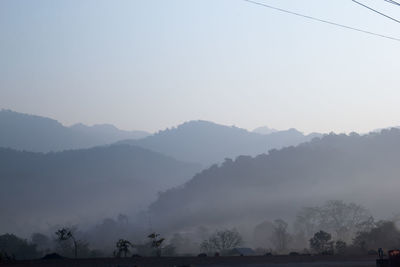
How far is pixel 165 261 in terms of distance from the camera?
254ft

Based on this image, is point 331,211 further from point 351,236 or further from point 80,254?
point 80,254

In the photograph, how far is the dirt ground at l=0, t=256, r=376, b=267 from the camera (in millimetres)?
71438

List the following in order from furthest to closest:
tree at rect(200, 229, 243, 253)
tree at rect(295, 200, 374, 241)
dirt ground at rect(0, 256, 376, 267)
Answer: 1. tree at rect(295, 200, 374, 241)
2. tree at rect(200, 229, 243, 253)
3. dirt ground at rect(0, 256, 376, 267)

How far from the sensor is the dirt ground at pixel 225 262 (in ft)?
234

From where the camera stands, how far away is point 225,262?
79.8m

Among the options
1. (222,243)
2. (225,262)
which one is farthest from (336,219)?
A: (225,262)

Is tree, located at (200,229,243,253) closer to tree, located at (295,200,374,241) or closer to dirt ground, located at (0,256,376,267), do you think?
tree, located at (295,200,374,241)

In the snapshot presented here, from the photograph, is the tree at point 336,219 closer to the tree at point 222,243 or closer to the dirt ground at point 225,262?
the tree at point 222,243

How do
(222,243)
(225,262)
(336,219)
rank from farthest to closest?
(336,219)
(222,243)
(225,262)

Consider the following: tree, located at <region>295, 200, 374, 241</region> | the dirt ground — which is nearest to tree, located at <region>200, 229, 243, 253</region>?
tree, located at <region>295, 200, 374, 241</region>

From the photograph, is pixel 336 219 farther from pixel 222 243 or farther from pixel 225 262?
pixel 225 262

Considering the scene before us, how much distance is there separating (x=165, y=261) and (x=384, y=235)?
55113 mm

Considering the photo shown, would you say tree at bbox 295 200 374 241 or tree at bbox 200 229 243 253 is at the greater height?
tree at bbox 295 200 374 241

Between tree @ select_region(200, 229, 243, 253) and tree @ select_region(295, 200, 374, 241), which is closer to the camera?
tree @ select_region(200, 229, 243, 253)
